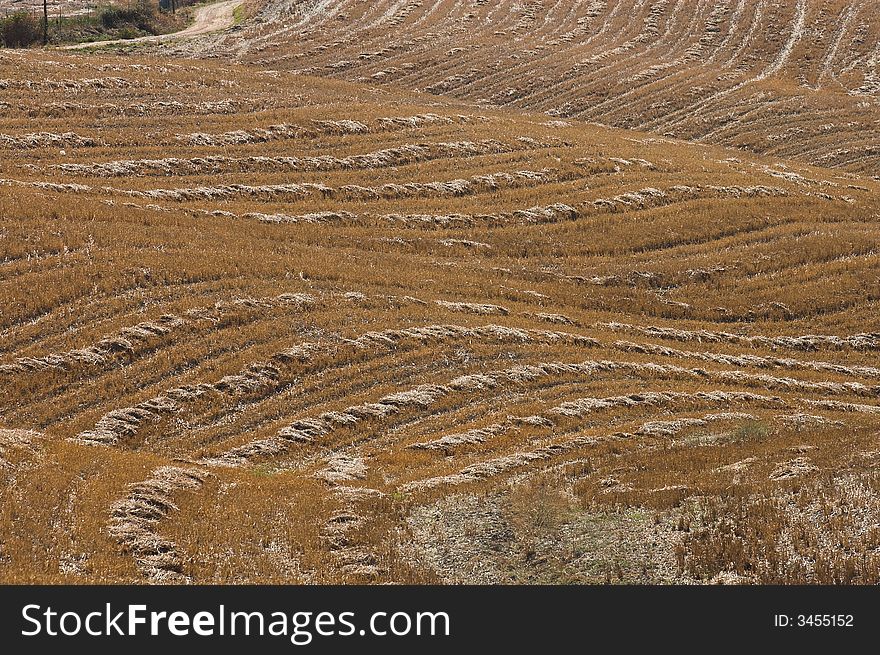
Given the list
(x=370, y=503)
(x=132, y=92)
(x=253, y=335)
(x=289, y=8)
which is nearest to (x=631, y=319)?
(x=253, y=335)

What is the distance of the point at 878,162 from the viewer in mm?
69125

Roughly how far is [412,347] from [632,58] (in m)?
65.3

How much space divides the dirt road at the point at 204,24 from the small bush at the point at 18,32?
486 cm

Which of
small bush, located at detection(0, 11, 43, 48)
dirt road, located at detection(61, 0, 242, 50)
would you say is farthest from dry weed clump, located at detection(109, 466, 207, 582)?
small bush, located at detection(0, 11, 43, 48)

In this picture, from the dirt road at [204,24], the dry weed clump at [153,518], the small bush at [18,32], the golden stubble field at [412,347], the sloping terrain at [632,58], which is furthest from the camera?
the dirt road at [204,24]

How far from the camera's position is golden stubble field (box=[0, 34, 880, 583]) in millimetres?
20016

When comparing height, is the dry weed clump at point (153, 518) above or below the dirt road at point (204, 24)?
below

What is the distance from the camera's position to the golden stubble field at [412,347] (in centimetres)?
2002

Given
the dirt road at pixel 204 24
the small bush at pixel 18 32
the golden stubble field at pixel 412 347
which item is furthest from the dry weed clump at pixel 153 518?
the small bush at pixel 18 32

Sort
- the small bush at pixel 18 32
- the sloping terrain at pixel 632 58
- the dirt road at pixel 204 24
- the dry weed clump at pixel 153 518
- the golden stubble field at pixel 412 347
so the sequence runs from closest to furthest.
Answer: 1. the dry weed clump at pixel 153 518
2. the golden stubble field at pixel 412 347
3. the sloping terrain at pixel 632 58
4. the small bush at pixel 18 32
5. the dirt road at pixel 204 24

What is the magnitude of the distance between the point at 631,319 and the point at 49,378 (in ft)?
82.6

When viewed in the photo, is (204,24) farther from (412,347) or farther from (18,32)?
(412,347)

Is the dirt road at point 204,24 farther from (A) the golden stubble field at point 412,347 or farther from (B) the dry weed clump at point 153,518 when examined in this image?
(B) the dry weed clump at point 153,518

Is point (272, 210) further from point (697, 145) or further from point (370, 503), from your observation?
point (697, 145)
